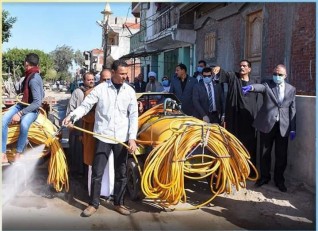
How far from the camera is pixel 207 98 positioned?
6.45 m

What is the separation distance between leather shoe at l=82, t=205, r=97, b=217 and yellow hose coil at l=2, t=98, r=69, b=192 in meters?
0.70

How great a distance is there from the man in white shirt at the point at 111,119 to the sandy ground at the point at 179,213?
10.0 inches

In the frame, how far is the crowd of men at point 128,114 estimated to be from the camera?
478 cm

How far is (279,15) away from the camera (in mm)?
9570

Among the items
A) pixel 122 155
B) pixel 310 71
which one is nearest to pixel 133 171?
pixel 122 155

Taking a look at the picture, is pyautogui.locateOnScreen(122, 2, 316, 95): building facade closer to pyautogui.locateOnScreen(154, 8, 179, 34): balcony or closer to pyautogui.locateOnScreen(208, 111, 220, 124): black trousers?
pyautogui.locateOnScreen(154, 8, 179, 34): balcony

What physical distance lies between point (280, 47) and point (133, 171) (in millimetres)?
5915

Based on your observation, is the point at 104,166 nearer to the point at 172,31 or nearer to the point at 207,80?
the point at 207,80

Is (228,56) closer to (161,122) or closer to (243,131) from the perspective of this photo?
(243,131)

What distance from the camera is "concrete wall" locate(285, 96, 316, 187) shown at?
578cm

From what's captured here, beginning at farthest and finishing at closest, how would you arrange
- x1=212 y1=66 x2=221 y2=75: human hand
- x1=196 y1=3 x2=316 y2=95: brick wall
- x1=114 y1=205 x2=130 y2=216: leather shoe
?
x1=196 y1=3 x2=316 y2=95: brick wall → x1=212 y1=66 x2=221 y2=75: human hand → x1=114 y1=205 x2=130 y2=216: leather shoe

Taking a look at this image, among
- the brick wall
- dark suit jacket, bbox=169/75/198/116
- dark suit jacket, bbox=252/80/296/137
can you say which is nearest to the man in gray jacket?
dark suit jacket, bbox=169/75/198/116

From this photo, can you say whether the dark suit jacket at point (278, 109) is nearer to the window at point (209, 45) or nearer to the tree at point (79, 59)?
the window at point (209, 45)

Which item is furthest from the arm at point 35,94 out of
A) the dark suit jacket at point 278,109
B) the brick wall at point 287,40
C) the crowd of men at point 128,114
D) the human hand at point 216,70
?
the brick wall at point 287,40
